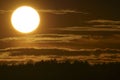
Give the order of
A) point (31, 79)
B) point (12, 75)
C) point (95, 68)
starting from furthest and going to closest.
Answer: point (95, 68) < point (12, 75) < point (31, 79)

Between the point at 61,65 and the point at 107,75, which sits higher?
the point at 61,65

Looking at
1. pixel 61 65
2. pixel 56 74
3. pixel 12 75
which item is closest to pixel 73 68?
pixel 61 65

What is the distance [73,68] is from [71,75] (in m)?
8.80

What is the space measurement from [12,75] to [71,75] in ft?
34.4

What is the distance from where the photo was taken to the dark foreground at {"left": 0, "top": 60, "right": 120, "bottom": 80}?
253 ft

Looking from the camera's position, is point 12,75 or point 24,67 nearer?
point 12,75

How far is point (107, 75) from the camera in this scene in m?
80.2

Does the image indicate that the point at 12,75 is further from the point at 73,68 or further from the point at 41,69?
the point at 73,68

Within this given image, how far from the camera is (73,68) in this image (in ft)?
297

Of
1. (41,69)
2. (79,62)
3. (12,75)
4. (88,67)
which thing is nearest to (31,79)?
(12,75)

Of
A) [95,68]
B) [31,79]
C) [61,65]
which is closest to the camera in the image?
[31,79]

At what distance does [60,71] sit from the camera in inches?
3457

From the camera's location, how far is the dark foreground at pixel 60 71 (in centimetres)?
7725

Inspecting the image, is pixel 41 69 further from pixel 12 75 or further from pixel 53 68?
pixel 12 75
